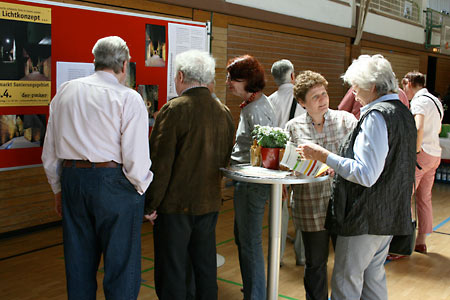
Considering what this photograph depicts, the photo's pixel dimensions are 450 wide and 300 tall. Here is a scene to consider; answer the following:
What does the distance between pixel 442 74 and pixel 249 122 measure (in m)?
15.0

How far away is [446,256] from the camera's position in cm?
478

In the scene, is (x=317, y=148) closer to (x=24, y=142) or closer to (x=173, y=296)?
(x=173, y=296)

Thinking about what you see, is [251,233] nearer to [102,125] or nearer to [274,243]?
[274,243]

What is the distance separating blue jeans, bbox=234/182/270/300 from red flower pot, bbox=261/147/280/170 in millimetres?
226

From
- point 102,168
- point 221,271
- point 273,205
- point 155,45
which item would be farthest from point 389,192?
point 155,45

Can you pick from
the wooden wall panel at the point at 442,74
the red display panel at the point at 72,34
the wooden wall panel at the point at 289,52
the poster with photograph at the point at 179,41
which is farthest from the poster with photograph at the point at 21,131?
the wooden wall panel at the point at 442,74

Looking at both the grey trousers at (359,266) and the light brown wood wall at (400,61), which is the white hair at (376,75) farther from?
the light brown wood wall at (400,61)

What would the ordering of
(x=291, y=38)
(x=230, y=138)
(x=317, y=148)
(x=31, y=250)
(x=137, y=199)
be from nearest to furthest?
1. (x=317, y=148)
2. (x=137, y=199)
3. (x=230, y=138)
4. (x=31, y=250)
5. (x=291, y=38)

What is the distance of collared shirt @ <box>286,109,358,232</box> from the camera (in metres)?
2.95

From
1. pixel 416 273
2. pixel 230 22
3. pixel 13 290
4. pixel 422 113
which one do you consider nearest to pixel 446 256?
pixel 416 273

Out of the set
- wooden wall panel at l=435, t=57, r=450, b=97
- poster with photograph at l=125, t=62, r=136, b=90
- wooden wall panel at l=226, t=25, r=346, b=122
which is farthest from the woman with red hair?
wooden wall panel at l=435, t=57, r=450, b=97

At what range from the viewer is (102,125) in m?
2.54

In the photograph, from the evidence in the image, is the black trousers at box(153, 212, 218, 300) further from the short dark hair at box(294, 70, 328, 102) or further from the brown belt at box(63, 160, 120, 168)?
the short dark hair at box(294, 70, 328, 102)

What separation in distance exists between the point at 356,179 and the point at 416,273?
239 cm
